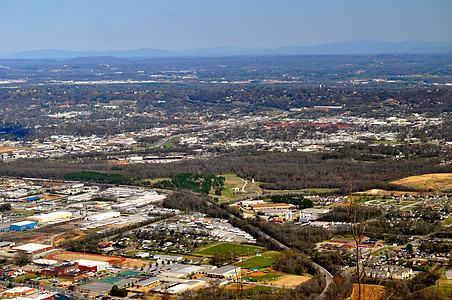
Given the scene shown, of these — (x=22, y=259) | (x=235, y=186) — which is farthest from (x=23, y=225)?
(x=235, y=186)

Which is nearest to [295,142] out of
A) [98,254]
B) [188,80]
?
[98,254]

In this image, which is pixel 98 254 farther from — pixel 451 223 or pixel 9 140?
pixel 9 140

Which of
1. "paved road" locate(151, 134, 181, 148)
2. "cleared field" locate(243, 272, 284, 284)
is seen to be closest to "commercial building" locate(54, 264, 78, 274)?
"cleared field" locate(243, 272, 284, 284)

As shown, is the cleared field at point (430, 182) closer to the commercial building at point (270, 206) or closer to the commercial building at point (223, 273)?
the commercial building at point (270, 206)

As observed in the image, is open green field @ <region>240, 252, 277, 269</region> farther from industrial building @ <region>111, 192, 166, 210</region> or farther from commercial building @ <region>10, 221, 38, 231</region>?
industrial building @ <region>111, 192, 166, 210</region>

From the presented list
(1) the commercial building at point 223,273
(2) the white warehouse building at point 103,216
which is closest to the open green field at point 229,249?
(1) the commercial building at point 223,273
